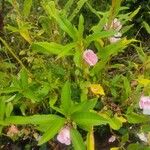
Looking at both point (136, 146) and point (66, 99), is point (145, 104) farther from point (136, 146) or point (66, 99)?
point (66, 99)

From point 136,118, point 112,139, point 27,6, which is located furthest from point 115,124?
point 27,6

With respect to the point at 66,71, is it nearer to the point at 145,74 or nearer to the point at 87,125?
the point at 145,74

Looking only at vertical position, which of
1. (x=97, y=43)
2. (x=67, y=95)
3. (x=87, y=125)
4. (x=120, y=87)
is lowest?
(x=87, y=125)

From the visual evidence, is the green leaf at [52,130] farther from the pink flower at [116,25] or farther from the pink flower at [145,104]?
the pink flower at [116,25]

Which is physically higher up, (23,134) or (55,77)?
(55,77)

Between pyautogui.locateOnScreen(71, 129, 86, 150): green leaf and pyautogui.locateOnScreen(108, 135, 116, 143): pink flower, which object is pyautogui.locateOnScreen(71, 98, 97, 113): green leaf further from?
pyautogui.locateOnScreen(108, 135, 116, 143): pink flower

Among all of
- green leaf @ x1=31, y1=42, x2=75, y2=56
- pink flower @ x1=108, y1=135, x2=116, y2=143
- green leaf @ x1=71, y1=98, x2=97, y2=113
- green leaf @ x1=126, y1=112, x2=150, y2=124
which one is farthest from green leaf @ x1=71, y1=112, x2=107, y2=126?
pink flower @ x1=108, y1=135, x2=116, y2=143

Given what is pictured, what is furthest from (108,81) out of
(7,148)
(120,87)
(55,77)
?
(7,148)

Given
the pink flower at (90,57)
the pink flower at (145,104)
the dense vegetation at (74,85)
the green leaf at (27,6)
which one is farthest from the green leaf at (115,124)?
the green leaf at (27,6)
